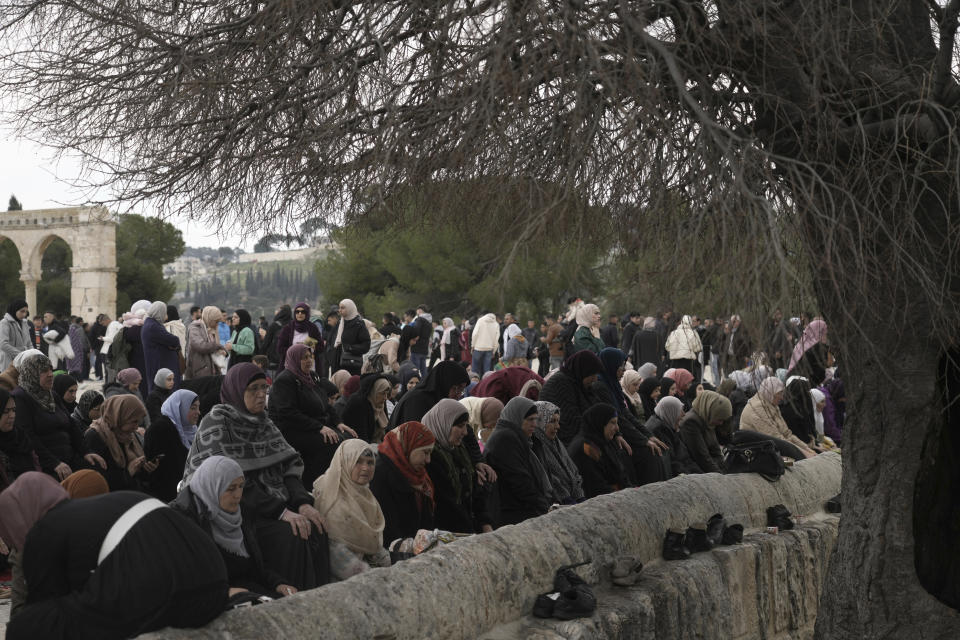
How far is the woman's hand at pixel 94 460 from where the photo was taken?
20.9 feet

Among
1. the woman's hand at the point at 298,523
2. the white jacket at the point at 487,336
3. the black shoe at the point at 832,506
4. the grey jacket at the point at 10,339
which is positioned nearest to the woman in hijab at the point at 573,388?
the black shoe at the point at 832,506

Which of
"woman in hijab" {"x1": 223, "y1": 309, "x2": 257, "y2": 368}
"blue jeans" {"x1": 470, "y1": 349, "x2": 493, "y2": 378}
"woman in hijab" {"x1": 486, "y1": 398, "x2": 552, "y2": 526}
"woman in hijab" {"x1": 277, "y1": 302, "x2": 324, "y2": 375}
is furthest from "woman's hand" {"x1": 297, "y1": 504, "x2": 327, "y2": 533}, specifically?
"blue jeans" {"x1": 470, "y1": 349, "x2": 493, "y2": 378}

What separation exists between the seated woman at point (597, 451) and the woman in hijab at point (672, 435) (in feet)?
3.30

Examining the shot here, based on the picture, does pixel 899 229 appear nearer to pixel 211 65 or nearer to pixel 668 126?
pixel 668 126

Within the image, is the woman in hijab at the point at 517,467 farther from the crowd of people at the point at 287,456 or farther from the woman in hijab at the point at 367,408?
the woman in hijab at the point at 367,408

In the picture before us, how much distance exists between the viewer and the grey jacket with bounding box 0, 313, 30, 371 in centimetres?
1055

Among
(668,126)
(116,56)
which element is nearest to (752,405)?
(668,126)

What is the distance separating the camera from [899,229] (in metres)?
4.70

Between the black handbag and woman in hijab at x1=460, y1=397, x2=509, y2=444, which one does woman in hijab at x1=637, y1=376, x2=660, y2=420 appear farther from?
the black handbag

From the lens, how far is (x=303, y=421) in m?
6.95

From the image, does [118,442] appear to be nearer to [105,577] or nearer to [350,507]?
[350,507]

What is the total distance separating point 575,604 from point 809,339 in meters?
1.67

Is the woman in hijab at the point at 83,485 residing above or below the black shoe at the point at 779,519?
above

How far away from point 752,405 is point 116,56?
6841mm
